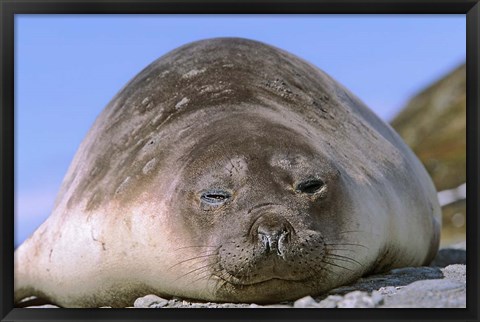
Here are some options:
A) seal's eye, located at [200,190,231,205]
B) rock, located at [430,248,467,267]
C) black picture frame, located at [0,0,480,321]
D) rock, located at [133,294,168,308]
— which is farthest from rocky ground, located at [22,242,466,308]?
rock, located at [430,248,467,267]

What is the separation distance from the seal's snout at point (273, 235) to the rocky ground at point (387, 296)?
30cm

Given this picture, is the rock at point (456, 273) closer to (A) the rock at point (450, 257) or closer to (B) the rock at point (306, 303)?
(B) the rock at point (306, 303)

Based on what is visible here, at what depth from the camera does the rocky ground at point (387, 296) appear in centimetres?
433

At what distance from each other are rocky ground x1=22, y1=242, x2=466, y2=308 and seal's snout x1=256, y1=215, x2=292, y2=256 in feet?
0.98

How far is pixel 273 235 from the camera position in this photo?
163 inches

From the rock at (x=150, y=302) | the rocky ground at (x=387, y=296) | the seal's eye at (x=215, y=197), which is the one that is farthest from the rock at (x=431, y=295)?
the rock at (x=150, y=302)

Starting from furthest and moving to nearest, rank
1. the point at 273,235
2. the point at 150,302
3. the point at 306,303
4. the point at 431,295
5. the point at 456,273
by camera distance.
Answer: the point at 456,273, the point at 150,302, the point at 431,295, the point at 306,303, the point at 273,235

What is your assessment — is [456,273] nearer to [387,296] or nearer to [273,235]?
[387,296]

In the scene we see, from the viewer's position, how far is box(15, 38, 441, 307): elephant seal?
435 cm

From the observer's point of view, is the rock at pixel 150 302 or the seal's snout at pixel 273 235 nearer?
the seal's snout at pixel 273 235

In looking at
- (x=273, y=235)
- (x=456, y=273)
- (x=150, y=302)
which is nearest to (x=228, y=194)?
(x=273, y=235)

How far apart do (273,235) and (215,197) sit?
43 centimetres

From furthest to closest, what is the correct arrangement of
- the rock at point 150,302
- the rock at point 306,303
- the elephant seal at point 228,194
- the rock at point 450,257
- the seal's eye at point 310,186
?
the rock at point 450,257
the rock at point 150,302
the seal's eye at point 310,186
the elephant seal at point 228,194
the rock at point 306,303

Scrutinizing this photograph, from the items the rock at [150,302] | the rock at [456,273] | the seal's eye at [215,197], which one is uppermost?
the seal's eye at [215,197]
